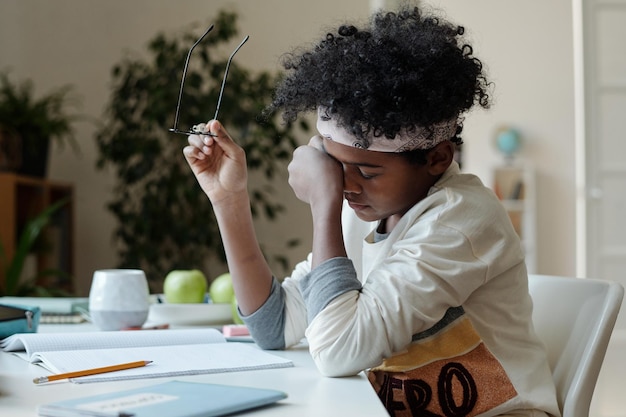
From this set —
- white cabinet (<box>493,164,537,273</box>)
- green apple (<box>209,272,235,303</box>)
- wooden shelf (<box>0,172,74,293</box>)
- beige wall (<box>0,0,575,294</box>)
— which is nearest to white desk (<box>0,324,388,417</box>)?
green apple (<box>209,272,235,303</box>)

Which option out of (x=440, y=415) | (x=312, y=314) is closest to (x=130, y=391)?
(x=312, y=314)

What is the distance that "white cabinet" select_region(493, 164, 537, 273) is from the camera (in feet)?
18.1

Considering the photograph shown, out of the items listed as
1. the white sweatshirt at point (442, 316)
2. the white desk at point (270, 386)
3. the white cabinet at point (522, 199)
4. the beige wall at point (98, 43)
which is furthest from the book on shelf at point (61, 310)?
A: the white cabinet at point (522, 199)

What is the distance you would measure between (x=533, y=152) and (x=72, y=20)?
3.09 metres

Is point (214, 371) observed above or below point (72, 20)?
below

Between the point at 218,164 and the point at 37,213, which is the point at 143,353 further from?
the point at 37,213

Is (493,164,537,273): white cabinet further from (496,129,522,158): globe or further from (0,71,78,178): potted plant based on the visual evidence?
(0,71,78,178): potted plant

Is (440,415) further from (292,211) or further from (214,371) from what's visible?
(292,211)

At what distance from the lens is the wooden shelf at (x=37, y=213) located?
11.4 feet

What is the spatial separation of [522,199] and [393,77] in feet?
15.5

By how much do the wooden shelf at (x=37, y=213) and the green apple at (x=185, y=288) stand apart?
206 cm

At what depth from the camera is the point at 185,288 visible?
1.59 metres

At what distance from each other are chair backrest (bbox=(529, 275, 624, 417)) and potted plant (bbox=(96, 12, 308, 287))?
259 centimetres

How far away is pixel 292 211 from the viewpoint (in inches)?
175
